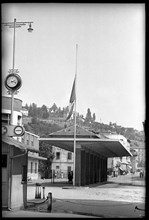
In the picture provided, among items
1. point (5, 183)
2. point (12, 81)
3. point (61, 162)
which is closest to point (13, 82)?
point (12, 81)

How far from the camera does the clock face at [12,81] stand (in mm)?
17703

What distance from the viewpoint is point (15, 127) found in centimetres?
1483

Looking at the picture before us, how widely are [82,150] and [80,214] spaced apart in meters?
20.5

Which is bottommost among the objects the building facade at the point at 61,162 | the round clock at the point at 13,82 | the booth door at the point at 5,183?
the building facade at the point at 61,162

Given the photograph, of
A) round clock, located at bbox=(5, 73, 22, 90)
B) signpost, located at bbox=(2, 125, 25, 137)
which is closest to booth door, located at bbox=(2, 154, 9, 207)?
signpost, located at bbox=(2, 125, 25, 137)

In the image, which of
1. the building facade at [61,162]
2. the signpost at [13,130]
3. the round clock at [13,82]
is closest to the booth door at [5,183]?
the signpost at [13,130]

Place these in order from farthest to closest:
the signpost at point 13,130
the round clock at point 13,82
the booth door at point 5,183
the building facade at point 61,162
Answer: the building facade at point 61,162 < the round clock at point 13,82 < the signpost at point 13,130 < the booth door at point 5,183

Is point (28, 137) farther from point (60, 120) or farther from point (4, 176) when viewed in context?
point (60, 120)

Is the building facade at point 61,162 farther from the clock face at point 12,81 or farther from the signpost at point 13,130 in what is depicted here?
the signpost at point 13,130

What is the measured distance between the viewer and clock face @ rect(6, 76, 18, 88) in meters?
17.7

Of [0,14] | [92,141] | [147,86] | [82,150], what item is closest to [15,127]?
[0,14]

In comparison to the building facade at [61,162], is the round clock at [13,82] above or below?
above

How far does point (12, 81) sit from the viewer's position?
1795cm

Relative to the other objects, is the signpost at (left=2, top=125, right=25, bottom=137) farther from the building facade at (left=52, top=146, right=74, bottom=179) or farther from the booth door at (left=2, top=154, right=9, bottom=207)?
the building facade at (left=52, top=146, right=74, bottom=179)
